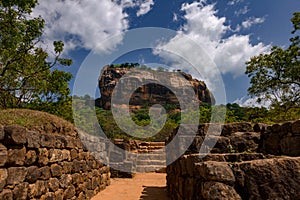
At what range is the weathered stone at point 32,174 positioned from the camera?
4.32 metres

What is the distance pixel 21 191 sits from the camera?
406 centimetres

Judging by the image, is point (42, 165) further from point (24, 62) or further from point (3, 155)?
point (24, 62)

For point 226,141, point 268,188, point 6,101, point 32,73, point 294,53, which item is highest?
point 294,53

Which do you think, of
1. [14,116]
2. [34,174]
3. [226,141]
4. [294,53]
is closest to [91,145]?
[14,116]

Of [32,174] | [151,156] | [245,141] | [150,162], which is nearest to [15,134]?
[32,174]

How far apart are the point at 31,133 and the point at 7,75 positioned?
7.45m

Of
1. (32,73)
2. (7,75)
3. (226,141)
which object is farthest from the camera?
(7,75)

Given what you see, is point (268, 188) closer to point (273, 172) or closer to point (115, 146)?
point (273, 172)

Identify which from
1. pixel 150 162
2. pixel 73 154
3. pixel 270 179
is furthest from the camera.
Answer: pixel 150 162

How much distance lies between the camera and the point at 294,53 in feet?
43.3

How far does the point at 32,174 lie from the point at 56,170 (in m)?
1.04

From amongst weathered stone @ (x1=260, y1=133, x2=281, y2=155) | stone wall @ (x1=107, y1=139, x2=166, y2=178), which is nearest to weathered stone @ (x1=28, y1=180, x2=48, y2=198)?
weathered stone @ (x1=260, y1=133, x2=281, y2=155)

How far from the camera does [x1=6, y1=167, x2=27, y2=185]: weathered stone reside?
12.6ft

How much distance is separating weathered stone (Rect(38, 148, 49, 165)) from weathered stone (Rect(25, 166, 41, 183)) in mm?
195
